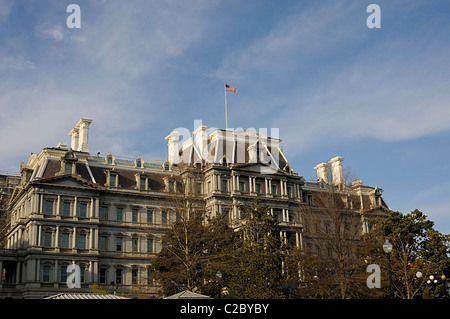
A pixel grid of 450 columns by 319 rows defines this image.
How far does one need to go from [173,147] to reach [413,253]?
107ft

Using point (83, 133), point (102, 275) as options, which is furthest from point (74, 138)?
point (102, 275)

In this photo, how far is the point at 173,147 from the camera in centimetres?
6981

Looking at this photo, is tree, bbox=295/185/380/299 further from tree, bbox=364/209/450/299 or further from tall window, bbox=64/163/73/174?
tall window, bbox=64/163/73/174

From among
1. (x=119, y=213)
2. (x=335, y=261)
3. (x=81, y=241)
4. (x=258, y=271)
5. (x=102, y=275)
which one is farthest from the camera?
(x=119, y=213)

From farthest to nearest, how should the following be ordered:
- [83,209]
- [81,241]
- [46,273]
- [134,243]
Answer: [134,243] → [83,209] → [81,241] → [46,273]

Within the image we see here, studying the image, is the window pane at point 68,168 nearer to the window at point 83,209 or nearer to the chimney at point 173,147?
the window at point 83,209

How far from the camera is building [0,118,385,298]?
55.2 meters

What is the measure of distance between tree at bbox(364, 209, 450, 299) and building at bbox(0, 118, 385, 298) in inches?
495

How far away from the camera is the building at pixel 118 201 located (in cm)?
5516

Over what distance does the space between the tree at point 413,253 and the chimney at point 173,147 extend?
27501 mm

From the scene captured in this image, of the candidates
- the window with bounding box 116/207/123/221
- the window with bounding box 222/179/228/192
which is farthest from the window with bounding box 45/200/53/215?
the window with bounding box 222/179/228/192

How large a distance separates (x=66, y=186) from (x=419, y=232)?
35542mm

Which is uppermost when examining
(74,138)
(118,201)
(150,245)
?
(74,138)

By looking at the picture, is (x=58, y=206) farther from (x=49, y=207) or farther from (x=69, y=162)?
(x=69, y=162)
